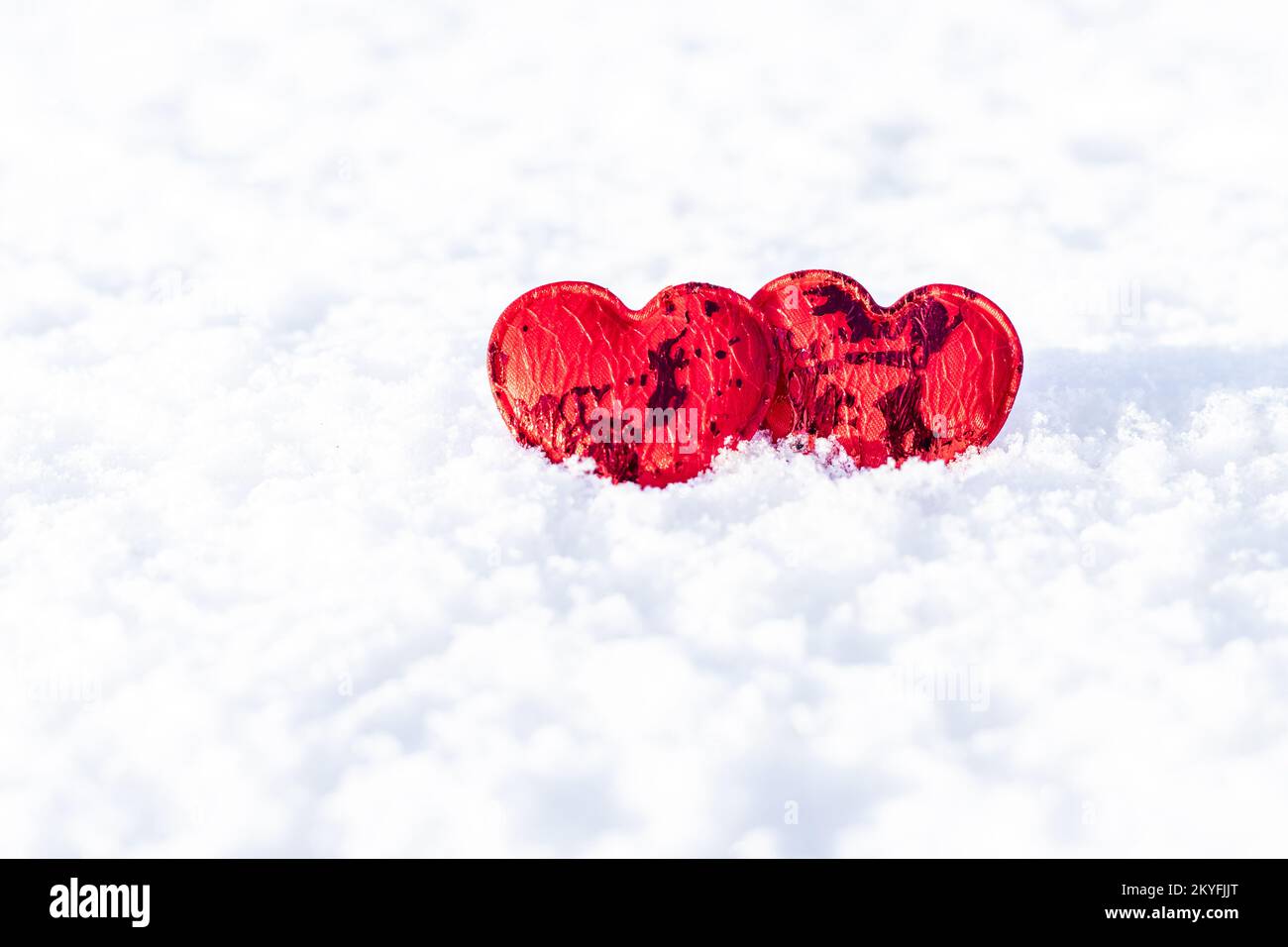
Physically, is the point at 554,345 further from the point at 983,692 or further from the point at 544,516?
the point at 983,692

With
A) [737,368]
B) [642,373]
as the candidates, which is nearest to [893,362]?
[737,368]

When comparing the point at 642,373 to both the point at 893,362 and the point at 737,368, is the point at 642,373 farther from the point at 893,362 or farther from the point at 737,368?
the point at 893,362

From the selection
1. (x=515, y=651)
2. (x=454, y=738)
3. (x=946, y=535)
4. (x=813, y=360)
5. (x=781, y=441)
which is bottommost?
(x=454, y=738)

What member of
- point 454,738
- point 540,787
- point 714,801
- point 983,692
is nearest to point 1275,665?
point 983,692
